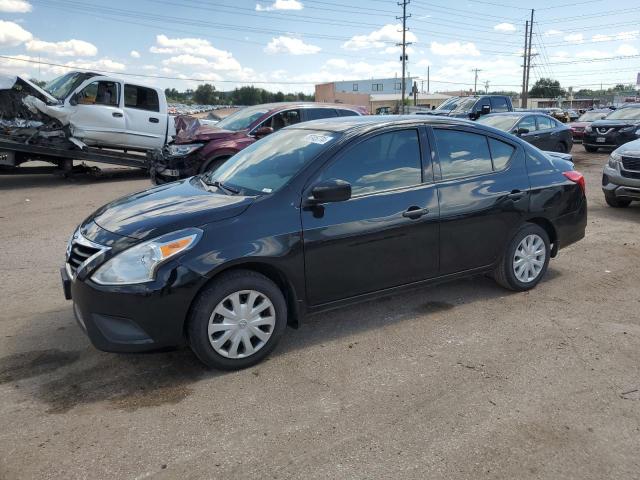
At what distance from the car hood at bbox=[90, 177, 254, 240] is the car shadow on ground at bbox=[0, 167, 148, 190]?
26.8ft

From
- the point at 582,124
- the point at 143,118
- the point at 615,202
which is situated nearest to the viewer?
the point at 615,202

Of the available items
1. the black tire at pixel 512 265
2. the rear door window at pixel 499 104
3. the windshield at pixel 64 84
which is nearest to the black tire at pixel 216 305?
the black tire at pixel 512 265

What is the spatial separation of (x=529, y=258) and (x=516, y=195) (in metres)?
0.65

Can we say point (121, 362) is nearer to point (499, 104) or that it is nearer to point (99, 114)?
point (99, 114)

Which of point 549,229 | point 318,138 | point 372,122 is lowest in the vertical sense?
point 549,229

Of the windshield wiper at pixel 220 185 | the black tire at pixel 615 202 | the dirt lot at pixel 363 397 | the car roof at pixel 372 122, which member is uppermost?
the car roof at pixel 372 122

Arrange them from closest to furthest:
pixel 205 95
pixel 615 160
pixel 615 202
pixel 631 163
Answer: pixel 631 163 < pixel 615 160 < pixel 615 202 < pixel 205 95

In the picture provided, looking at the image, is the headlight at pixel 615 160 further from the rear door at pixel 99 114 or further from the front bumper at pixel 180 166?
the rear door at pixel 99 114

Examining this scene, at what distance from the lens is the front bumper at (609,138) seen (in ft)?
59.0

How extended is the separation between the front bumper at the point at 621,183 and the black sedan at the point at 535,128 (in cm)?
498

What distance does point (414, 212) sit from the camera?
425 cm

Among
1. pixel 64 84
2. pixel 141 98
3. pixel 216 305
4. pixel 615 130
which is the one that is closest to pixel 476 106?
pixel 615 130

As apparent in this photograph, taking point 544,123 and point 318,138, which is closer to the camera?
point 318,138

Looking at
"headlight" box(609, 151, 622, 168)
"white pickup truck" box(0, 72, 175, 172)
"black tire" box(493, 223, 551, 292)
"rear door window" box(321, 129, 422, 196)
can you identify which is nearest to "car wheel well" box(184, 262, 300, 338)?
"rear door window" box(321, 129, 422, 196)
